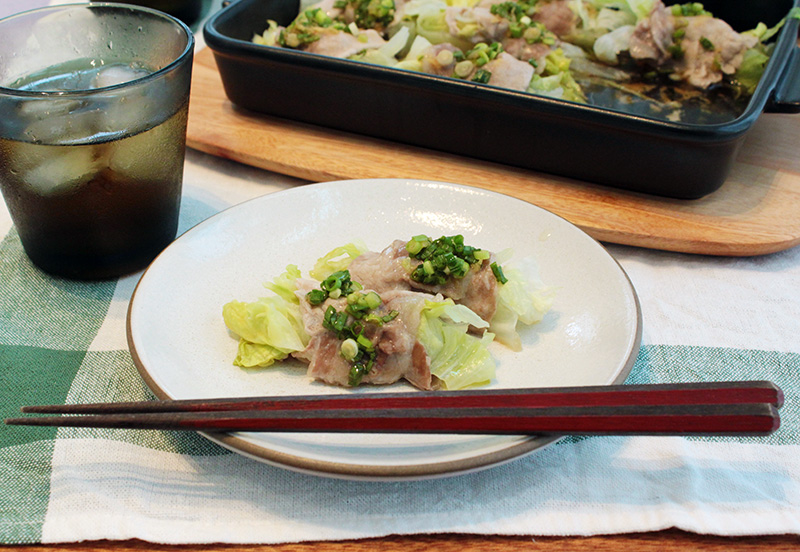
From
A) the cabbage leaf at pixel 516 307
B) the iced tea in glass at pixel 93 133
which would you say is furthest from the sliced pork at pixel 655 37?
the iced tea in glass at pixel 93 133

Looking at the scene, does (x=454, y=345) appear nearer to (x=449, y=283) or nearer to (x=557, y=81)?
(x=449, y=283)

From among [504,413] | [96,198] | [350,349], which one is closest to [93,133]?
[96,198]

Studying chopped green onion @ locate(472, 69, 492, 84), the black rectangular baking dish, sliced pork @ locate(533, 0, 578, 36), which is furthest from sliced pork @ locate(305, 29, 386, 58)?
sliced pork @ locate(533, 0, 578, 36)

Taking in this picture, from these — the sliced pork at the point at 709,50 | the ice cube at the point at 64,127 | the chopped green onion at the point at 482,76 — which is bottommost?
the chopped green onion at the point at 482,76

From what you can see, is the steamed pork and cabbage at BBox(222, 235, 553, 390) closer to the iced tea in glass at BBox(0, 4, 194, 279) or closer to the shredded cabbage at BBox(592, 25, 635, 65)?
the iced tea in glass at BBox(0, 4, 194, 279)

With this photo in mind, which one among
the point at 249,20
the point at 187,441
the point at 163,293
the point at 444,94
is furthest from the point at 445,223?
the point at 249,20

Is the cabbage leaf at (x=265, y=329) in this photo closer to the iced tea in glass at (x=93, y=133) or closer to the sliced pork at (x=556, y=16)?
the iced tea in glass at (x=93, y=133)

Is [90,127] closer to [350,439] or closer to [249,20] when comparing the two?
[350,439]
